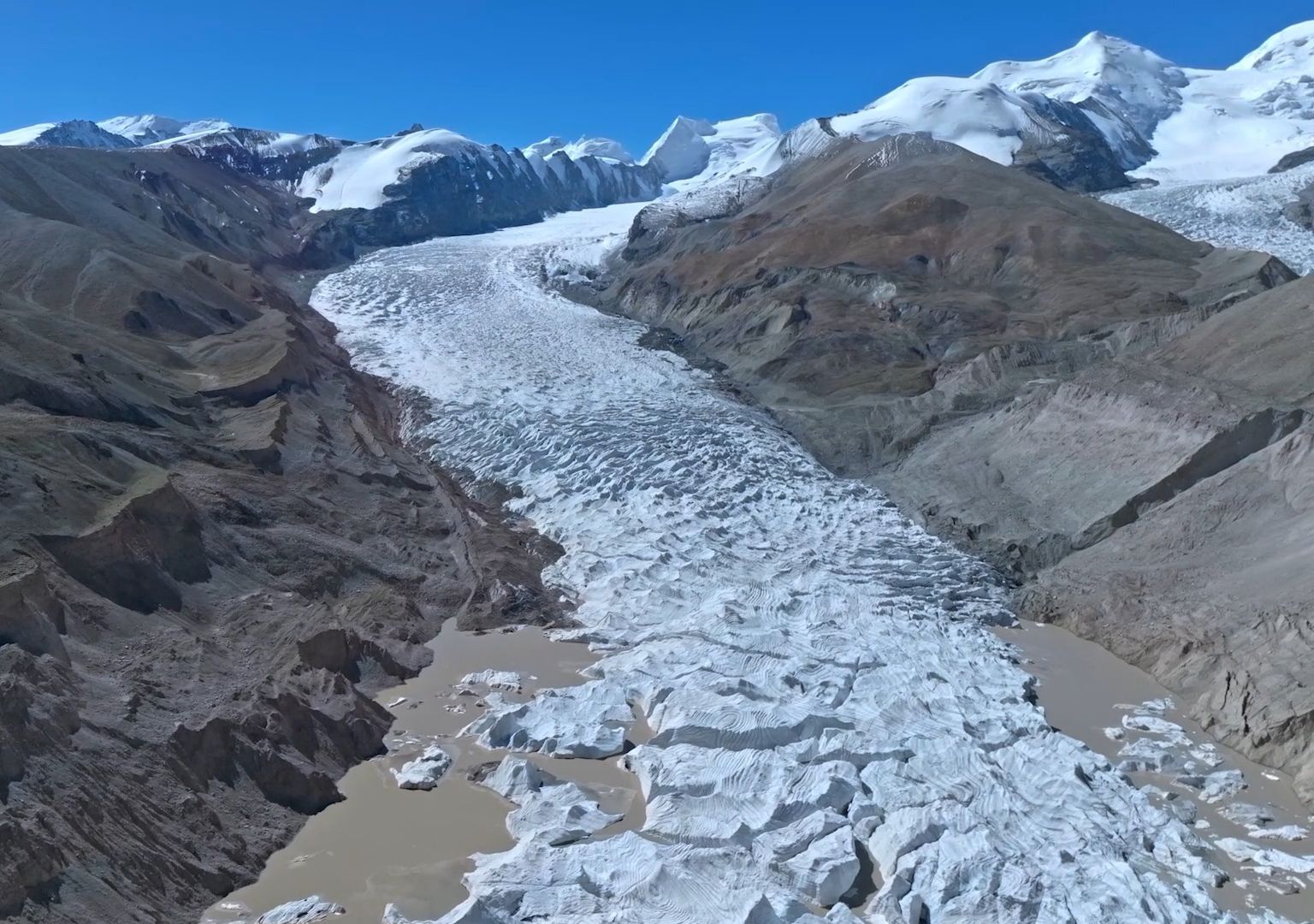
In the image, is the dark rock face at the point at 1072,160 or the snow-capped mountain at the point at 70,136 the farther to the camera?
the snow-capped mountain at the point at 70,136

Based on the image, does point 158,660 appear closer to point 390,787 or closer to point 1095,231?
point 390,787

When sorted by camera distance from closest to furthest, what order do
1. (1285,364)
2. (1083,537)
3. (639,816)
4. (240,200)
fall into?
(639,816) → (1083,537) → (1285,364) → (240,200)

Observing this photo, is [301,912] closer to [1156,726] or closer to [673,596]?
[673,596]

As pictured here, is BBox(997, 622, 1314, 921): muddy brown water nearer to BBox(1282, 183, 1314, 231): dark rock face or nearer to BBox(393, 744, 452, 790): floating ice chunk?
BBox(393, 744, 452, 790): floating ice chunk

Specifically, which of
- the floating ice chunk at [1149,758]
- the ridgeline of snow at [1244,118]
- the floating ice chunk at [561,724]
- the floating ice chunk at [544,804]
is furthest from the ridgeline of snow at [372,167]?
the floating ice chunk at [1149,758]

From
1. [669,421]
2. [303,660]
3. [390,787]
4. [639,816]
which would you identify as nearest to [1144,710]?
[639,816]

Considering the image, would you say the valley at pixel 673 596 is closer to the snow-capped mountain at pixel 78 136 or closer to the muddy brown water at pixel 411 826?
the muddy brown water at pixel 411 826
